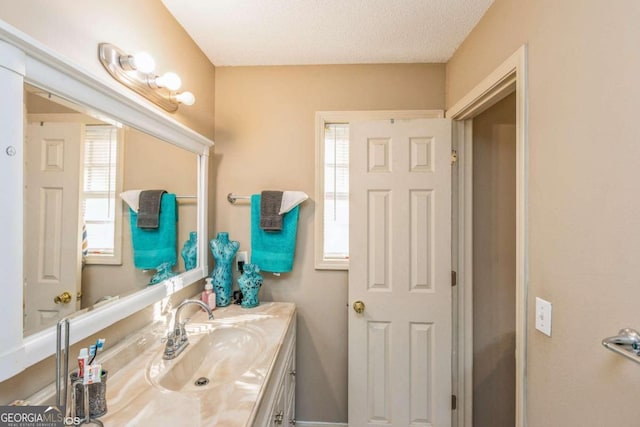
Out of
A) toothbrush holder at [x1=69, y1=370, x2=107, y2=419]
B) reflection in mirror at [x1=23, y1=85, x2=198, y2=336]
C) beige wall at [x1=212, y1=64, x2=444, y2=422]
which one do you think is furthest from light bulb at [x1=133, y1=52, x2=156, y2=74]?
toothbrush holder at [x1=69, y1=370, x2=107, y2=419]

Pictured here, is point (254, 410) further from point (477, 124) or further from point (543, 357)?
point (477, 124)

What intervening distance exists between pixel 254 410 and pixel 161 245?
2.85 feet

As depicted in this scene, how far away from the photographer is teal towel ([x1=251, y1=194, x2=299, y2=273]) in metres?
1.78

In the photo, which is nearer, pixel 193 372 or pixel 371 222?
pixel 193 372

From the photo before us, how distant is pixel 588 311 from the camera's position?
815 millimetres

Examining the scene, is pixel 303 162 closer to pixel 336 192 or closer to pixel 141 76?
pixel 336 192

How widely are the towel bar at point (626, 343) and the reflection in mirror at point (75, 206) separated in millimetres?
1498

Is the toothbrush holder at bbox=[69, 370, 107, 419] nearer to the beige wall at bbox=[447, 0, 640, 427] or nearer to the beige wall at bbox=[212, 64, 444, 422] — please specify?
the beige wall at bbox=[212, 64, 444, 422]

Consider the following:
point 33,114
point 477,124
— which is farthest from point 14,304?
point 477,124

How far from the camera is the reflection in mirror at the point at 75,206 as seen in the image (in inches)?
29.1

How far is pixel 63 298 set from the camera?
823mm

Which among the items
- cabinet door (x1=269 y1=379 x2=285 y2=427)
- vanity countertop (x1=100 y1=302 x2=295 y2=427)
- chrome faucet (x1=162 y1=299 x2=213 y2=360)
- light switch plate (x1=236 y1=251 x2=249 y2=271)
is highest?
light switch plate (x1=236 y1=251 x2=249 y2=271)

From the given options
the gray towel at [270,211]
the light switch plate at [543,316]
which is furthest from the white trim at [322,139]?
the light switch plate at [543,316]

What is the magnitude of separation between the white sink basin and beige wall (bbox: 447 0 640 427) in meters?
1.10
